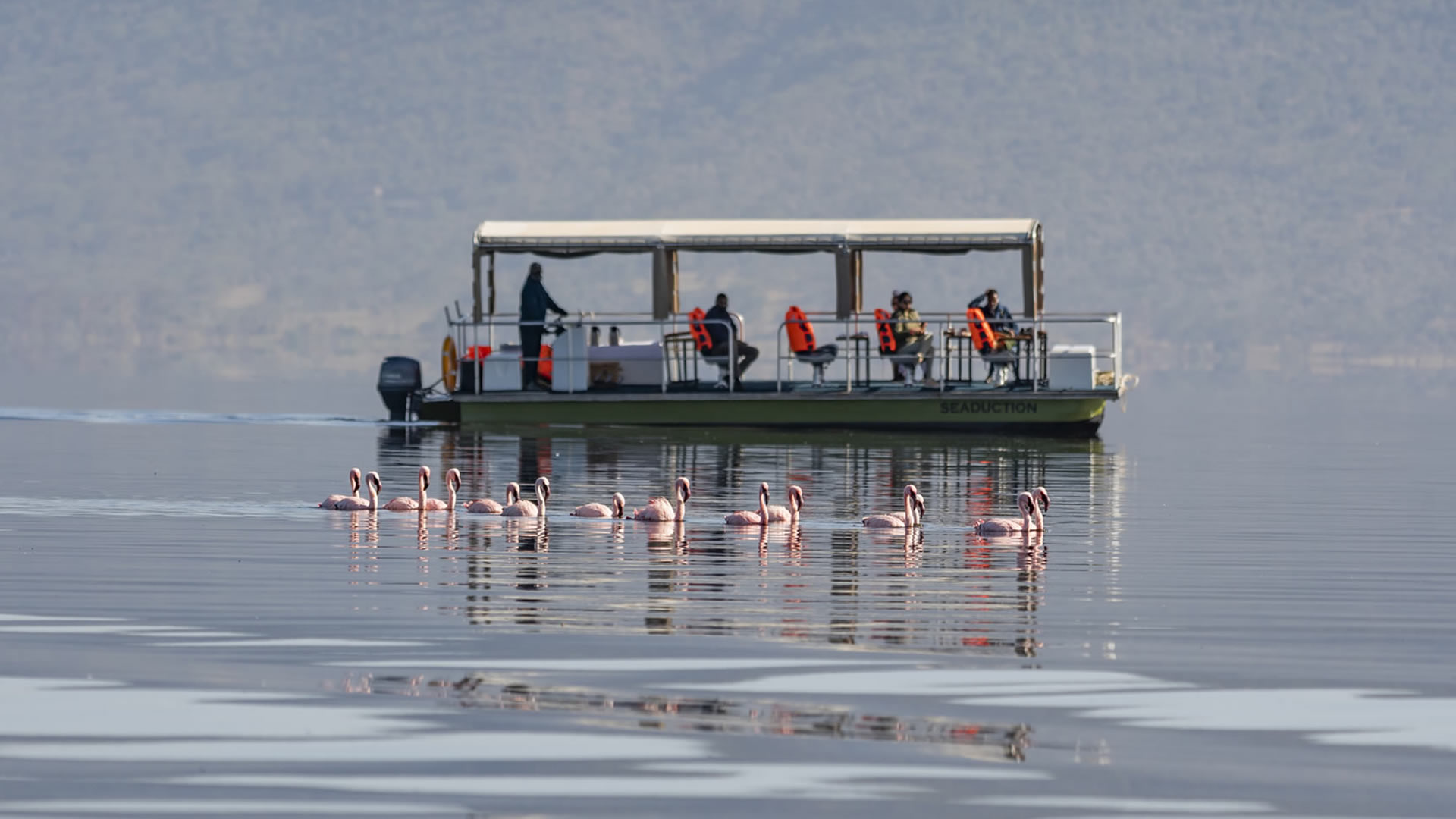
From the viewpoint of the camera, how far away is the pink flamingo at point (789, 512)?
1992cm

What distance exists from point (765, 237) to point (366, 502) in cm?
1541

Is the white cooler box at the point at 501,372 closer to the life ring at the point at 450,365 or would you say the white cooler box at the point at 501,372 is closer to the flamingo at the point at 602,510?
the life ring at the point at 450,365

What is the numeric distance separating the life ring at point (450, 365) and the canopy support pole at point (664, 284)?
3358mm

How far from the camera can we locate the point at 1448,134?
7613 inches

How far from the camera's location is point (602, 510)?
20609mm

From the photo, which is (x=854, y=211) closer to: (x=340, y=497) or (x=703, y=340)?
(x=703, y=340)

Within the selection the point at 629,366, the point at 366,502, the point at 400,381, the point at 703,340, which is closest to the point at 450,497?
the point at 366,502

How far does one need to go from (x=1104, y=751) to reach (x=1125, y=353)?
565 ft

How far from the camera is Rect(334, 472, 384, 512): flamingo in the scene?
818 inches

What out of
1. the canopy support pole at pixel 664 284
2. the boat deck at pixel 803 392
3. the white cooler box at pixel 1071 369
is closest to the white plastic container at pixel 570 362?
the boat deck at pixel 803 392

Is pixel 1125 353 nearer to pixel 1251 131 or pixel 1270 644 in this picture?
pixel 1251 131

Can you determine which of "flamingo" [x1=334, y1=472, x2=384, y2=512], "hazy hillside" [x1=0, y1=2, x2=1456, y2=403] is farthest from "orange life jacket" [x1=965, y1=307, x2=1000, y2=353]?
"hazy hillside" [x1=0, y1=2, x2=1456, y2=403]

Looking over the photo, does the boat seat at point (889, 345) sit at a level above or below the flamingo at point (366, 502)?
above

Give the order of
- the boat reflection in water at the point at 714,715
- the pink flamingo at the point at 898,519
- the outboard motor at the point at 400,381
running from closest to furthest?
the boat reflection in water at the point at 714,715, the pink flamingo at the point at 898,519, the outboard motor at the point at 400,381
